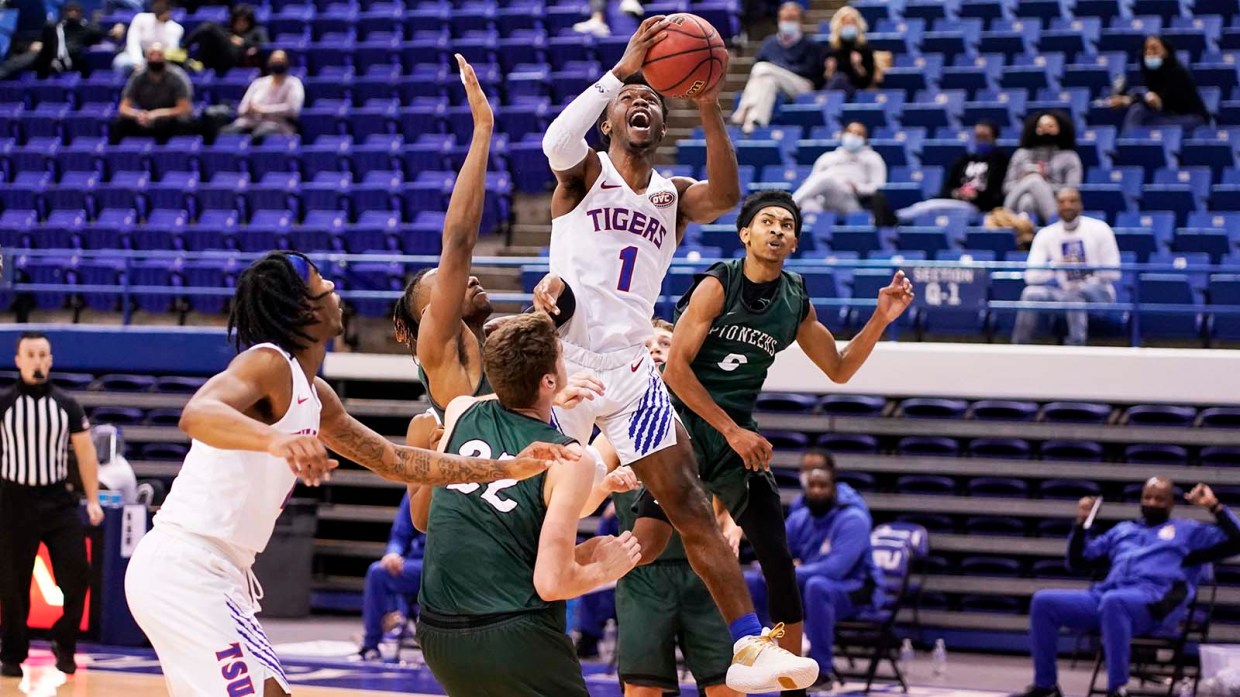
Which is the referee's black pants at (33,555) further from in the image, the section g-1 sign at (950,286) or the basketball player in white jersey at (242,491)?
the section g-1 sign at (950,286)

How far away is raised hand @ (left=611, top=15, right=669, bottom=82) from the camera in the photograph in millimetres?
5906

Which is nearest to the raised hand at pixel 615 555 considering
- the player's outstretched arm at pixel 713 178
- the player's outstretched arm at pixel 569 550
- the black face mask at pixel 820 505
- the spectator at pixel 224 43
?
the player's outstretched arm at pixel 569 550

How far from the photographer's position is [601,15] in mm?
18438

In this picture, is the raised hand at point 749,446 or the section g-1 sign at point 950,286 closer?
the raised hand at point 749,446

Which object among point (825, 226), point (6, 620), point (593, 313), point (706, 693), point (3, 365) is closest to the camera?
point (593, 313)

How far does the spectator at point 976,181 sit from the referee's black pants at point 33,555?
7.29 metres

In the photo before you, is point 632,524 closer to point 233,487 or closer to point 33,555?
point 233,487

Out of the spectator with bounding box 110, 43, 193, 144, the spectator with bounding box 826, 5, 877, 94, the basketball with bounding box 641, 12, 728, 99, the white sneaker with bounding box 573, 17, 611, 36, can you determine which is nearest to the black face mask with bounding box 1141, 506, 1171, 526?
the basketball with bounding box 641, 12, 728, 99

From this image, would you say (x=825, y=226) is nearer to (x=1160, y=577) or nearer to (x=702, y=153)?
(x=702, y=153)

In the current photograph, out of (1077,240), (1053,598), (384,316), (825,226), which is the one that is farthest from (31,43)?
(1053,598)

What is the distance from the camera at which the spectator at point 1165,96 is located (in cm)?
1498

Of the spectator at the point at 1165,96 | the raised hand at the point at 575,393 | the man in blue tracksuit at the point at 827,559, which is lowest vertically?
the man in blue tracksuit at the point at 827,559

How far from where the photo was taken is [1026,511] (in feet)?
40.5

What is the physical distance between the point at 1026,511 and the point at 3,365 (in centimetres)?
933
